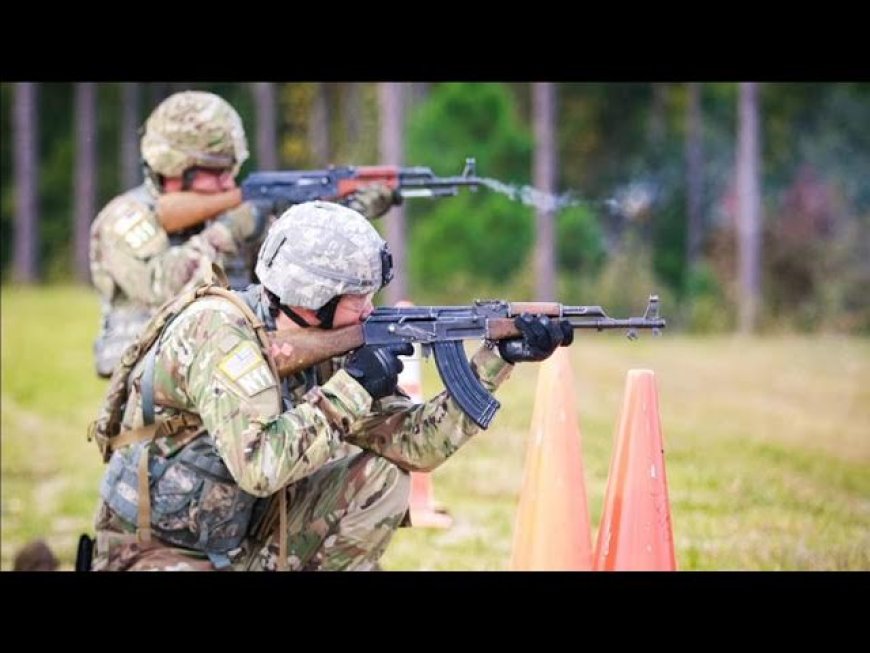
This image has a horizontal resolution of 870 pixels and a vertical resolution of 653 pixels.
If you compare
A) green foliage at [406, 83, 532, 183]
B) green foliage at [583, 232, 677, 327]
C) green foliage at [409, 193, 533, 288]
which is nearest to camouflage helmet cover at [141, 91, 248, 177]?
green foliage at [406, 83, 532, 183]

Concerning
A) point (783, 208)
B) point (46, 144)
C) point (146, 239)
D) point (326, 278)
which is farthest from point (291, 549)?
point (46, 144)

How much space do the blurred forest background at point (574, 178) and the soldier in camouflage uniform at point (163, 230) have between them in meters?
15.8

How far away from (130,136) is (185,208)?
30.9 meters

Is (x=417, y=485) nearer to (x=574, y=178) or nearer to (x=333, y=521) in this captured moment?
(x=333, y=521)

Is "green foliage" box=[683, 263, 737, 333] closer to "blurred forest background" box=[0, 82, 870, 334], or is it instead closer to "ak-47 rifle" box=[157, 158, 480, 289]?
"blurred forest background" box=[0, 82, 870, 334]

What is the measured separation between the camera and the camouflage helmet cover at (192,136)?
8.38 meters

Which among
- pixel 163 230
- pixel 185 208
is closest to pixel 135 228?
pixel 163 230

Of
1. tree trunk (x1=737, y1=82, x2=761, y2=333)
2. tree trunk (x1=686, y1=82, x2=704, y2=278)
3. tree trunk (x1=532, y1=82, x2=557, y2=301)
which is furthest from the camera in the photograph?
tree trunk (x1=686, y1=82, x2=704, y2=278)

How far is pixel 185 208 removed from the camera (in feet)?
27.8

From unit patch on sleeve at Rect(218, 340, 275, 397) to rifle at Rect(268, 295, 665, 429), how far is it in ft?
0.43

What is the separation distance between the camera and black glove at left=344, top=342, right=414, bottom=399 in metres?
5.74

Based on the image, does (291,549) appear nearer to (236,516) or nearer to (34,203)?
(236,516)

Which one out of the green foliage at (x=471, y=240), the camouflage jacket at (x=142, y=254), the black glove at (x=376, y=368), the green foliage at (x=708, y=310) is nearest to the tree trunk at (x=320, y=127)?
the green foliage at (x=471, y=240)

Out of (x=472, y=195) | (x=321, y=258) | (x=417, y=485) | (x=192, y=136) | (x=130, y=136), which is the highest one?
(x=130, y=136)
